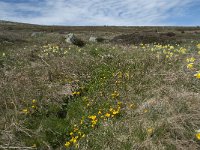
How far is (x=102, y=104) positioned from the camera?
5.90 meters

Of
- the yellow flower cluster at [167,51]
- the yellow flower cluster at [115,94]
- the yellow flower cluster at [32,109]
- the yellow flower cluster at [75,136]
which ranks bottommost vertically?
the yellow flower cluster at [75,136]

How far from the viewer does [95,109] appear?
5789mm

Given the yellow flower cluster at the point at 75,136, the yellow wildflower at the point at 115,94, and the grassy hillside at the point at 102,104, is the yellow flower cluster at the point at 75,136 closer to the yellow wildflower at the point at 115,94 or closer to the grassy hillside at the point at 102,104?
the grassy hillside at the point at 102,104

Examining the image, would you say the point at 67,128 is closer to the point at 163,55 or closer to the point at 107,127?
the point at 107,127

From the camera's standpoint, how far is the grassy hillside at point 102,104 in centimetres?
428

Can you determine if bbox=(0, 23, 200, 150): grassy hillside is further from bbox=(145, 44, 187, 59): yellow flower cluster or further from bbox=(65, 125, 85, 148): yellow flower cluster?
bbox=(145, 44, 187, 59): yellow flower cluster

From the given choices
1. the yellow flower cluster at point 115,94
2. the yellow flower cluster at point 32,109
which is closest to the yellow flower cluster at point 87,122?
the yellow flower cluster at point 115,94

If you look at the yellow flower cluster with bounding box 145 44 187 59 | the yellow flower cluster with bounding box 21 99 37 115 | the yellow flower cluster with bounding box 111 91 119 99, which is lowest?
the yellow flower cluster with bounding box 21 99 37 115

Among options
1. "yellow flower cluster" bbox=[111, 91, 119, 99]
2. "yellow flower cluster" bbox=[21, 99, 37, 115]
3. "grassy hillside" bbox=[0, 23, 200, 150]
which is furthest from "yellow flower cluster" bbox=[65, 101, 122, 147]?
"yellow flower cluster" bbox=[21, 99, 37, 115]

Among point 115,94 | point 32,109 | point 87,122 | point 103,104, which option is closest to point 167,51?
point 115,94

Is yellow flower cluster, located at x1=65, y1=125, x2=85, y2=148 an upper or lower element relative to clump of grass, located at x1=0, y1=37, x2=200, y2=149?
lower

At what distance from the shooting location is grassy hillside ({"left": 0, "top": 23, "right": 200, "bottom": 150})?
4.28 m

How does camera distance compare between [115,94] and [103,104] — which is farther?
[115,94]

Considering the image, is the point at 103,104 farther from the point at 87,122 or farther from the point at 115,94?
the point at 87,122
